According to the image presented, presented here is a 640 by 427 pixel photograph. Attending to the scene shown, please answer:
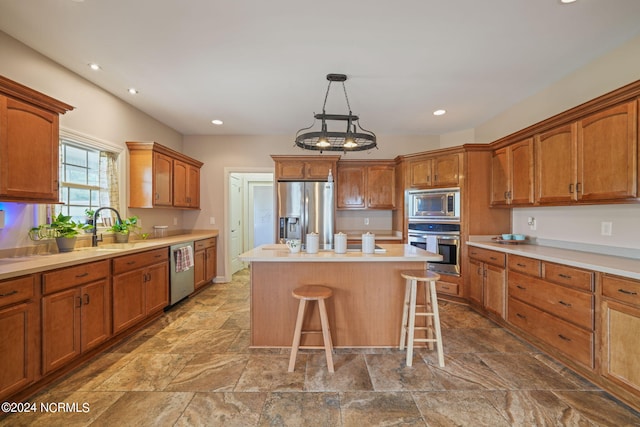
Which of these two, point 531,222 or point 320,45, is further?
point 531,222

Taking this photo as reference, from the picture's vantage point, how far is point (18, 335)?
175 centimetres

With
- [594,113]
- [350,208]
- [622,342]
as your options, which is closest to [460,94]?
[594,113]

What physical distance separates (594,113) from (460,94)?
1.35m

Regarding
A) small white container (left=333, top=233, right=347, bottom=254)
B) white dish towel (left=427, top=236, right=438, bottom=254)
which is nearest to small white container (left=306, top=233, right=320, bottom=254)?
small white container (left=333, top=233, right=347, bottom=254)

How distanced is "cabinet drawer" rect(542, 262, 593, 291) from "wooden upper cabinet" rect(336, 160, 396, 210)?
2.58 metres

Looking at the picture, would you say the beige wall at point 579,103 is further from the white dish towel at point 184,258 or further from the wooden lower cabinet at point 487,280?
the white dish towel at point 184,258

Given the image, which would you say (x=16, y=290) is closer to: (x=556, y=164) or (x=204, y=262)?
(x=204, y=262)

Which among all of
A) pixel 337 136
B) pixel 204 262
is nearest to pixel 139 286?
pixel 204 262

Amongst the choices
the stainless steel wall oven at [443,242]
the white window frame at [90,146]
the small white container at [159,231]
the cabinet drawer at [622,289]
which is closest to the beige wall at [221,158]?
the small white container at [159,231]

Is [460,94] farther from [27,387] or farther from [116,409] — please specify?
[27,387]

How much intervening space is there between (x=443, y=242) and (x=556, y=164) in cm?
165

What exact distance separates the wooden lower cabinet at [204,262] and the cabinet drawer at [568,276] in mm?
4357

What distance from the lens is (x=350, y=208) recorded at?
15.6 ft

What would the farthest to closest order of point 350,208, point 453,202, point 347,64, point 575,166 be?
point 350,208
point 453,202
point 347,64
point 575,166
